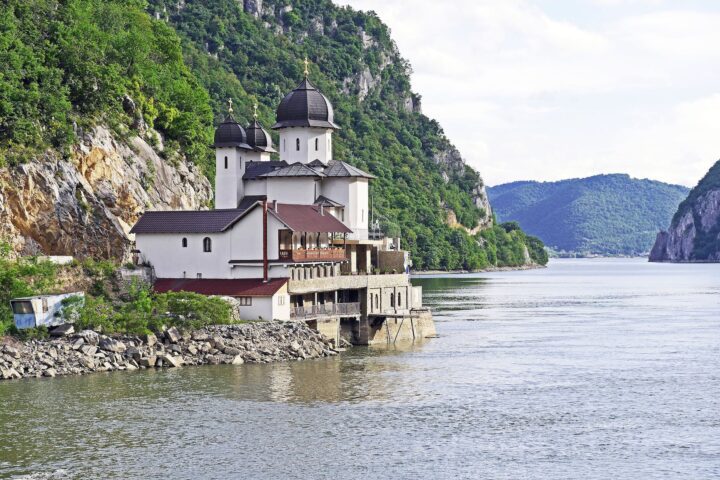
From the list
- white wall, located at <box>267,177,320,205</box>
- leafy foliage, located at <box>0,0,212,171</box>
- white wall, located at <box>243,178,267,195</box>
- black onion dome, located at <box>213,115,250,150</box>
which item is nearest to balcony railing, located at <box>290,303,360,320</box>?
white wall, located at <box>267,177,320,205</box>

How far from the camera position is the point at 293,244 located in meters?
76.1

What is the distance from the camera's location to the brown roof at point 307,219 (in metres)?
75.9

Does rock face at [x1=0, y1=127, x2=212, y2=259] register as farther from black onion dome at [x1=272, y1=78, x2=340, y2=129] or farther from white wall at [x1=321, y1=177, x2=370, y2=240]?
white wall at [x1=321, y1=177, x2=370, y2=240]

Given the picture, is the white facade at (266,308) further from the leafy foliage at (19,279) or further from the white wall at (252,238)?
the leafy foliage at (19,279)

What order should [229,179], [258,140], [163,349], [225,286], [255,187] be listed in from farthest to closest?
[258,140] → [229,179] → [255,187] → [225,286] → [163,349]

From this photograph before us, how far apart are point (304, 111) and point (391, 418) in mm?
41821

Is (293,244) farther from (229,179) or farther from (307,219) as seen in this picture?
(229,179)

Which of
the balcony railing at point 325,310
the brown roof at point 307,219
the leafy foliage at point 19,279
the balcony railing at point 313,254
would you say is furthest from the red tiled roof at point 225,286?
the leafy foliage at point 19,279

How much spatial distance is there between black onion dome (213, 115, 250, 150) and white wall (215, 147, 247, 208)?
435 millimetres

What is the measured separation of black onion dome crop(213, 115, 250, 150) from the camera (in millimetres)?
95375

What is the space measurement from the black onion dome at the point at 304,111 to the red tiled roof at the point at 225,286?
18.7 metres

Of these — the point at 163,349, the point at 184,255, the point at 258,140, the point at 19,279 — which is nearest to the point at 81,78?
the point at 258,140

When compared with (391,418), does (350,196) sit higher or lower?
higher

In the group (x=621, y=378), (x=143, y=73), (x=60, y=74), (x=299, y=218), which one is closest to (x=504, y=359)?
(x=621, y=378)
